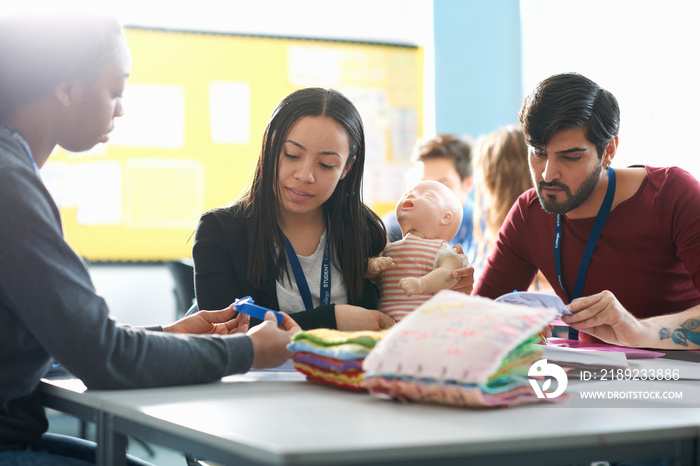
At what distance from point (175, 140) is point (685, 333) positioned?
3.85 metres

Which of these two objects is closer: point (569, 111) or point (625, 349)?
point (625, 349)

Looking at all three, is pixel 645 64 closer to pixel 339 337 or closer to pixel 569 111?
pixel 569 111

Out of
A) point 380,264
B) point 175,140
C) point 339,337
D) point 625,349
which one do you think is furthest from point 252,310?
point 175,140

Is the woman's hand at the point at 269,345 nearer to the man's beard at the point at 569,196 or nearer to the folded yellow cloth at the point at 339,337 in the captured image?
the folded yellow cloth at the point at 339,337

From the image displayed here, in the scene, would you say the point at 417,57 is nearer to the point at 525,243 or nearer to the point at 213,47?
the point at 213,47

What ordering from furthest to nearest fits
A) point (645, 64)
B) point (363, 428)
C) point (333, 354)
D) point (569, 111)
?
point (645, 64)
point (569, 111)
point (333, 354)
point (363, 428)

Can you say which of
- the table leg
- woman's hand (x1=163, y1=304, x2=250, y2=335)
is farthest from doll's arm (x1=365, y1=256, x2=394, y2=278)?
the table leg

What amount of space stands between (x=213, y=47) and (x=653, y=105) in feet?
9.79

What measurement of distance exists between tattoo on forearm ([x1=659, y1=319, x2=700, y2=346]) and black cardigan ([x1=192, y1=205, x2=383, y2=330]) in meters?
1.03

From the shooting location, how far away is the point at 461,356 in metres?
1.00

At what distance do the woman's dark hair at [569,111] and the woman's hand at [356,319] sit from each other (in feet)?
2.61

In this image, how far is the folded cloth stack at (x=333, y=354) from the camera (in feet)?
3.88

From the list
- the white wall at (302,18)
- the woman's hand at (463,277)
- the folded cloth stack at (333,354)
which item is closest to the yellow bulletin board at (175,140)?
the white wall at (302,18)

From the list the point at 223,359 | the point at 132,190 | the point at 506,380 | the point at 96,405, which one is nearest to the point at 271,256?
the point at 223,359
